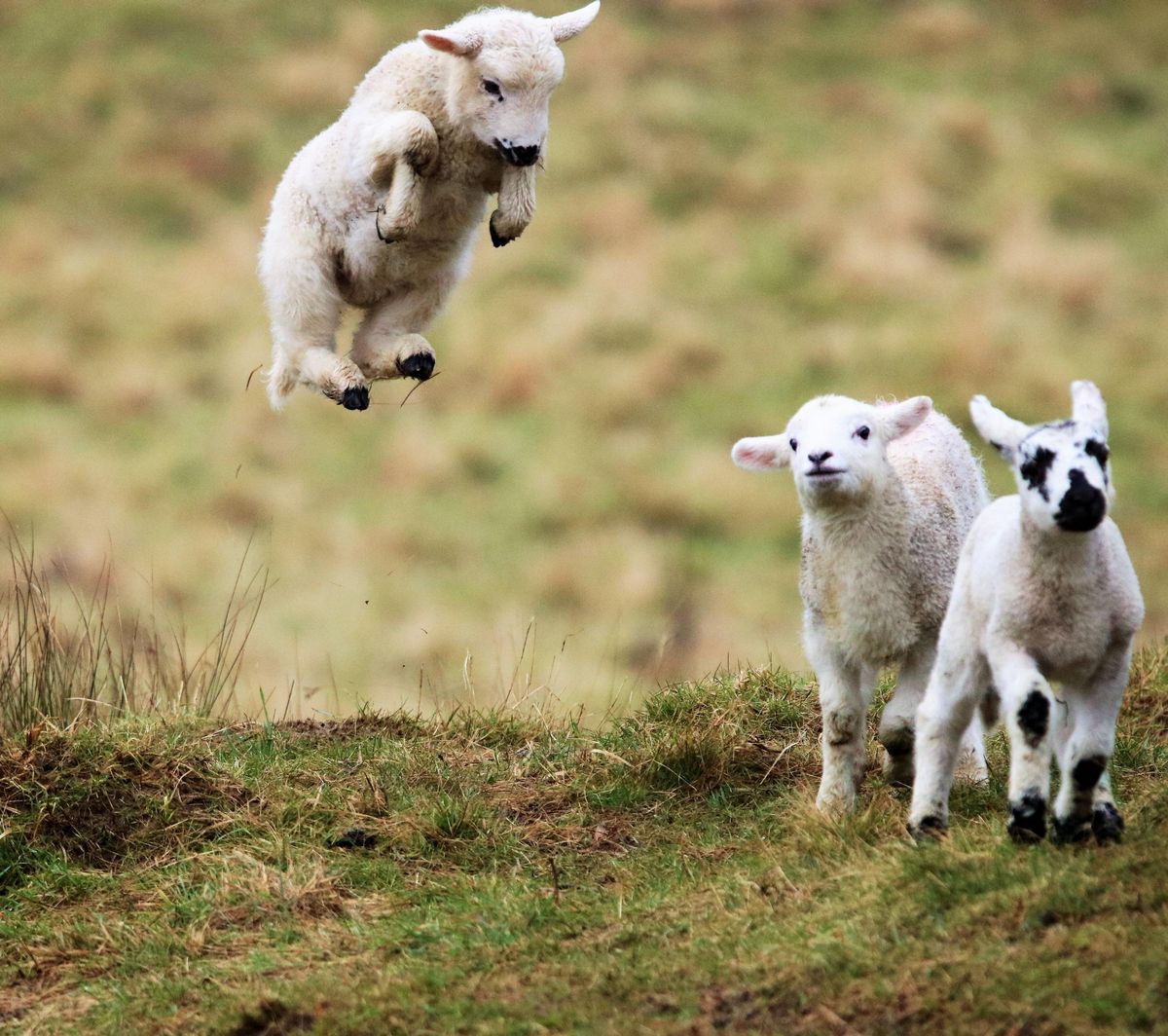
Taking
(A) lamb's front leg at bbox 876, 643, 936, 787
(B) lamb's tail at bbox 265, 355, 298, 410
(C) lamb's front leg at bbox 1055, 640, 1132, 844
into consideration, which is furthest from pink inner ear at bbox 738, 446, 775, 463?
(B) lamb's tail at bbox 265, 355, 298, 410

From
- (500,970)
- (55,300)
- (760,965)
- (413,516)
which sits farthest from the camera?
(55,300)

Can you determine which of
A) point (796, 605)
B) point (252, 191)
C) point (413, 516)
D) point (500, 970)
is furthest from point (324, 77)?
point (500, 970)

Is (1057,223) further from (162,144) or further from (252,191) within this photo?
(162,144)

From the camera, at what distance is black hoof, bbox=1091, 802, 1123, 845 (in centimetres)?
537

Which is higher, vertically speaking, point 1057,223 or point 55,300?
point 1057,223

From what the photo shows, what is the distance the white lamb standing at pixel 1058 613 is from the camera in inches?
197

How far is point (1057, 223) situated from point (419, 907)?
17984 millimetres

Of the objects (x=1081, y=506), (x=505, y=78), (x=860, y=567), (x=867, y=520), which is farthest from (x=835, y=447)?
(x=505, y=78)

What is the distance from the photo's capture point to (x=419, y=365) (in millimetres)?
6223

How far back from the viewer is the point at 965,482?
23.8ft

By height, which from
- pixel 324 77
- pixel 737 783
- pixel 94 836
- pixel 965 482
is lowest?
pixel 94 836

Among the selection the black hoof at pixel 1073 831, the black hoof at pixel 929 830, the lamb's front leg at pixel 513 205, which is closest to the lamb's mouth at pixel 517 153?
the lamb's front leg at pixel 513 205

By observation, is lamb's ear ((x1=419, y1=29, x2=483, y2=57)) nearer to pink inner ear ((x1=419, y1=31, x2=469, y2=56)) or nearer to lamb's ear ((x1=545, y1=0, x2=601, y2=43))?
pink inner ear ((x1=419, y1=31, x2=469, y2=56))

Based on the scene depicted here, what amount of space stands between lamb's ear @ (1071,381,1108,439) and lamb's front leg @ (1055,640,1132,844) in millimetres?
702
